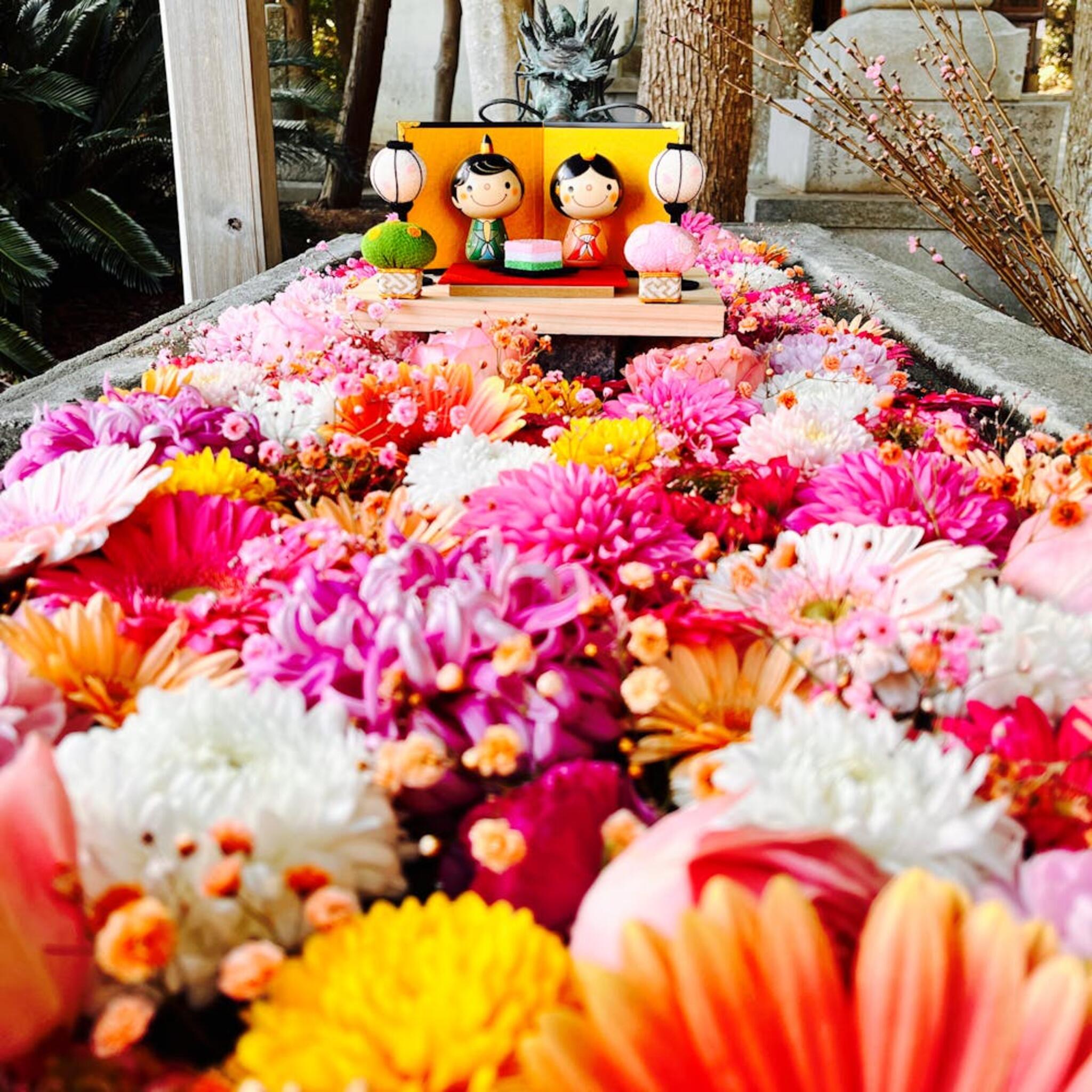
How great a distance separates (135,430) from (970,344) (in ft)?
4.78

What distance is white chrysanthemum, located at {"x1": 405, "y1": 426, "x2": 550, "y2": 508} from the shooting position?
1170 millimetres

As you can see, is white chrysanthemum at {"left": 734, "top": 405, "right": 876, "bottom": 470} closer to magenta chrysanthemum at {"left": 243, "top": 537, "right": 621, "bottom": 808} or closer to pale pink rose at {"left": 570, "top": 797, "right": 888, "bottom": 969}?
magenta chrysanthemum at {"left": 243, "top": 537, "right": 621, "bottom": 808}

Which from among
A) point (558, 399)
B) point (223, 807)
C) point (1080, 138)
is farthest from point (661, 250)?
point (1080, 138)

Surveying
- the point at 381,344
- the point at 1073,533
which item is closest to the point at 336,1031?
the point at 1073,533

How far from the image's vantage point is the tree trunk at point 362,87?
1027 cm

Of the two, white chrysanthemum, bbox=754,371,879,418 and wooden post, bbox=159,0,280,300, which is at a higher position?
wooden post, bbox=159,0,280,300

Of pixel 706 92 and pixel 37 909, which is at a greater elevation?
pixel 706 92

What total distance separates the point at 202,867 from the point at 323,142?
953cm

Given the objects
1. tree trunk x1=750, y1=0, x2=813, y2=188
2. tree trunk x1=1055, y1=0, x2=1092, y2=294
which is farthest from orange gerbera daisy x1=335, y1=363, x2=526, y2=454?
tree trunk x1=750, y1=0, x2=813, y2=188

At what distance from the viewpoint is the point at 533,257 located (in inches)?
81.0

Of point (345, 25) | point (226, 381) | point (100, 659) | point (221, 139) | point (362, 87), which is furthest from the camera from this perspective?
point (345, 25)

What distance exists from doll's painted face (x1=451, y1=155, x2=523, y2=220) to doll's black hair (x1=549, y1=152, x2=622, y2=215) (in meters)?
0.08

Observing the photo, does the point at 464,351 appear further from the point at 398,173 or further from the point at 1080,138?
the point at 1080,138

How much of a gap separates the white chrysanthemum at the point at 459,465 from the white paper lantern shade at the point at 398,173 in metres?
0.87
